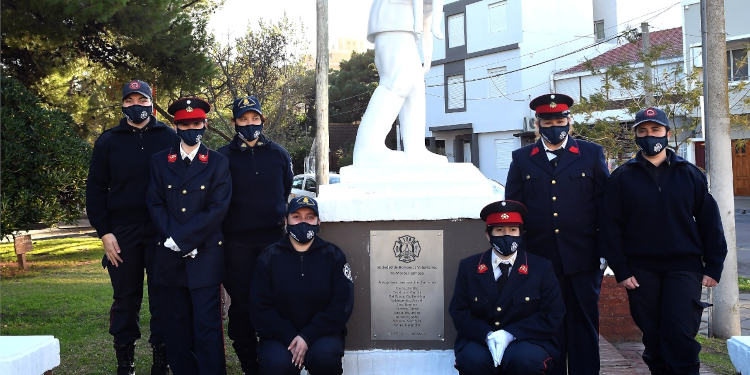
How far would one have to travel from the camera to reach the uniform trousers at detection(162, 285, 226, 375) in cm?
419

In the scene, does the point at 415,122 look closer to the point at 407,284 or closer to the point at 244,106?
the point at 407,284

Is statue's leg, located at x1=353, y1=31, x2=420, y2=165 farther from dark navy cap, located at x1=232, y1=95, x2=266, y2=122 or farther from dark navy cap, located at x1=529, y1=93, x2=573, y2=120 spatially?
dark navy cap, located at x1=529, y1=93, x2=573, y2=120

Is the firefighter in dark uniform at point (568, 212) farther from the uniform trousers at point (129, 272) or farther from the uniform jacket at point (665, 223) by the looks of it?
the uniform trousers at point (129, 272)

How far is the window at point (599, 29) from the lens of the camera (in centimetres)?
2791

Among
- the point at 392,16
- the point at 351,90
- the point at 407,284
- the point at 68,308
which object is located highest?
the point at 351,90

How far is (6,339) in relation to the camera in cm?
383

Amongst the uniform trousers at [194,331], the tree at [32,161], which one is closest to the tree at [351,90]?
the tree at [32,161]

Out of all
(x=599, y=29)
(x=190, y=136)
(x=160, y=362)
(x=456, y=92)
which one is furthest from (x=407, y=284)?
(x=599, y=29)

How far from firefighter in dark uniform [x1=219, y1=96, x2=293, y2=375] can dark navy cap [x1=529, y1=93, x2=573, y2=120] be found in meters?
1.68

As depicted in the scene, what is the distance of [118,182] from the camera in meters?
4.55

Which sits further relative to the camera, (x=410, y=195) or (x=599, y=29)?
(x=599, y=29)

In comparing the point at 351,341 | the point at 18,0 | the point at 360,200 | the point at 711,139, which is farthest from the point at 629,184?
the point at 18,0

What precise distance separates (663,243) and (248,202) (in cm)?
246

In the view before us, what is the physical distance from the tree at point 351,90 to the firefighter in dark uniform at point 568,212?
3019 centimetres
